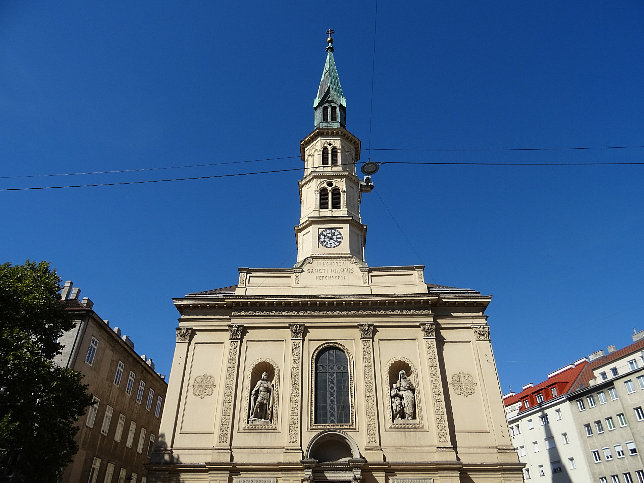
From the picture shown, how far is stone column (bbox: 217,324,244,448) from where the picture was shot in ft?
75.0

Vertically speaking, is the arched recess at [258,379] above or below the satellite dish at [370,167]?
below

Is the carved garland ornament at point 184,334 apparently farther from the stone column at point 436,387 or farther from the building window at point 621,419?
→ the building window at point 621,419

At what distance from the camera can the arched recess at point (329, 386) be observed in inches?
915

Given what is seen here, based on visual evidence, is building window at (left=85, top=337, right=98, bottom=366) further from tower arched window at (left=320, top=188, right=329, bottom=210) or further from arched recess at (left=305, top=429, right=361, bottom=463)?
tower arched window at (left=320, top=188, right=329, bottom=210)

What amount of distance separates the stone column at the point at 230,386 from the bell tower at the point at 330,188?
6.21m

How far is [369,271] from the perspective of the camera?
93.2 feet

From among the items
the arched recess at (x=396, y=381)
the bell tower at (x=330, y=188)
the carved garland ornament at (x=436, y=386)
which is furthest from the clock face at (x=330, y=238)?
the arched recess at (x=396, y=381)

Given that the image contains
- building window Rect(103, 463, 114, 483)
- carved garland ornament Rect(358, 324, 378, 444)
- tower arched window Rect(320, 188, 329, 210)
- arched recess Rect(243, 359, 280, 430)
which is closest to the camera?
carved garland ornament Rect(358, 324, 378, 444)

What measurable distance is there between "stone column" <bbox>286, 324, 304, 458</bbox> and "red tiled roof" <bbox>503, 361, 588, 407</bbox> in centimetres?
3019

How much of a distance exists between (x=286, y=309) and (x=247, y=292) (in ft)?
8.68

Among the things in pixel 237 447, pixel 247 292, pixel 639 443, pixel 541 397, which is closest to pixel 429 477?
pixel 237 447

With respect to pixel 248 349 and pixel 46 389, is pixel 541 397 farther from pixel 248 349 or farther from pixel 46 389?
pixel 46 389

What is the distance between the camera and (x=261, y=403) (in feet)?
78.1

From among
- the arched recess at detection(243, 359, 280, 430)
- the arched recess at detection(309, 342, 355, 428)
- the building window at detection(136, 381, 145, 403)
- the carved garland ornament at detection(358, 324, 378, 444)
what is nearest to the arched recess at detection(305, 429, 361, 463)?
the arched recess at detection(309, 342, 355, 428)
